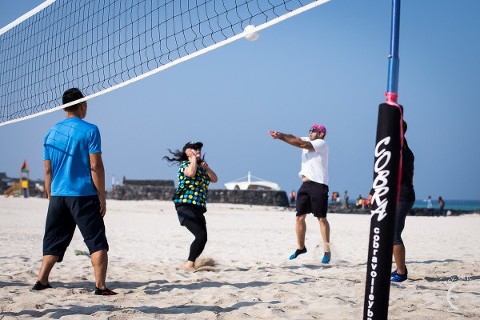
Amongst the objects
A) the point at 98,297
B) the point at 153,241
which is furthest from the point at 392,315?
the point at 153,241

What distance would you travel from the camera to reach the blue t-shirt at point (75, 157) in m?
4.41

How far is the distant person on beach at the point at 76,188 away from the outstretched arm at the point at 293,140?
1815 mm

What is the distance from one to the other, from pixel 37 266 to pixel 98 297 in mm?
1920

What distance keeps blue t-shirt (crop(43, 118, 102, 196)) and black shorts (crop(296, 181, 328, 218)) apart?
284 cm

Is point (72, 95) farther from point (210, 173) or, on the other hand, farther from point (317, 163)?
point (317, 163)

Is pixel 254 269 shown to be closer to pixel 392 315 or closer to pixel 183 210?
pixel 183 210

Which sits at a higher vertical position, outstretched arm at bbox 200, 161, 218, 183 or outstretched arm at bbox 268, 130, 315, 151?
outstretched arm at bbox 268, 130, 315, 151

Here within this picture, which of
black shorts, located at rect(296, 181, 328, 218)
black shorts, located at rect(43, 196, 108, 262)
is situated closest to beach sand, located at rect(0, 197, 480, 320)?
black shorts, located at rect(43, 196, 108, 262)

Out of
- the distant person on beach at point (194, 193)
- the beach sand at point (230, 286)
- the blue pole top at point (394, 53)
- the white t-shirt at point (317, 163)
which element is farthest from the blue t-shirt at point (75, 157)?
the white t-shirt at point (317, 163)

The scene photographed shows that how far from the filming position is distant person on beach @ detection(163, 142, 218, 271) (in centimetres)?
598

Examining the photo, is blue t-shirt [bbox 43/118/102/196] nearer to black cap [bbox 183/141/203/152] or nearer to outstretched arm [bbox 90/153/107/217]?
outstretched arm [bbox 90/153/107/217]

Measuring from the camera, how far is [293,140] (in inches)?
237

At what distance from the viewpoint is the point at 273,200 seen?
31.1m

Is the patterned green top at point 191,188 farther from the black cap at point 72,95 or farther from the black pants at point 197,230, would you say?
the black cap at point 72,95
